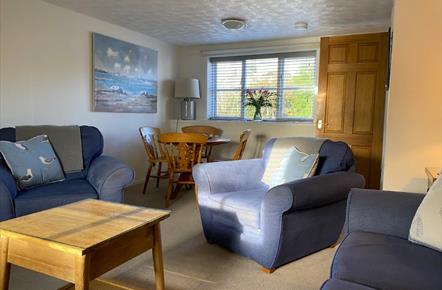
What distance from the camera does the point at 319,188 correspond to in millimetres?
2131

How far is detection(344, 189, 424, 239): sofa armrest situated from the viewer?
159cm

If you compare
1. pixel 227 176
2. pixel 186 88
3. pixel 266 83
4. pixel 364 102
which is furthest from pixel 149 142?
pixel 364 102

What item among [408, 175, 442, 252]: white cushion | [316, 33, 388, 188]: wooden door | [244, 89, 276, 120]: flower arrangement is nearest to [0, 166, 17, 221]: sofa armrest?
[408, 175, 442, 252]: white cushion

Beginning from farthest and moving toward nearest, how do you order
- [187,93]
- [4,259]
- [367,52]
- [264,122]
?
[187,93]
[264,122]
[367,52]
[4,259]

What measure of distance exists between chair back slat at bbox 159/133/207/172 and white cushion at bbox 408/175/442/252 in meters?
2.39

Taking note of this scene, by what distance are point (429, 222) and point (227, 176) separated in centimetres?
144

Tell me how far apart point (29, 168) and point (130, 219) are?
1.34 meters

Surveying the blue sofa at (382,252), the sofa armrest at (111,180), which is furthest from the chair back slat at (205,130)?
the blue sofa at (382,252)

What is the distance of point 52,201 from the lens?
7.61 ft

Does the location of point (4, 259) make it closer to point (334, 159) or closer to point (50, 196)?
point (50, 196)

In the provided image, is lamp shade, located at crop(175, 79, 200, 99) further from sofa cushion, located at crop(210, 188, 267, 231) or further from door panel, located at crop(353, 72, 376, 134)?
sofa cushion, located at crop(210, 188, 267, 231)

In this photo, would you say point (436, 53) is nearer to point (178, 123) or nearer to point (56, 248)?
point (56, 248)

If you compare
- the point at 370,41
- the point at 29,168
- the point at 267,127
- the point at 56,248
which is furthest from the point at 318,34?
the point at 56,248

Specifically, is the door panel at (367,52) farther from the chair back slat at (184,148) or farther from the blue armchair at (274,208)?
the chair back slat at (184,148)
